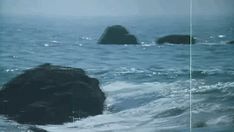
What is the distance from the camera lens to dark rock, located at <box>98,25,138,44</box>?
9.39 feet

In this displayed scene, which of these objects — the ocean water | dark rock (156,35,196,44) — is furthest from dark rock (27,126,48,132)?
dark rock (156,35,196,44)

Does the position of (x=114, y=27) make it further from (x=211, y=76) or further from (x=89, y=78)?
(x=211, y=76)

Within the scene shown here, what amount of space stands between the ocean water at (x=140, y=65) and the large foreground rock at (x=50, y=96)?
5cm

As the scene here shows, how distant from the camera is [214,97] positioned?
3.00 m

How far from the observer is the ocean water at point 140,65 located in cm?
278

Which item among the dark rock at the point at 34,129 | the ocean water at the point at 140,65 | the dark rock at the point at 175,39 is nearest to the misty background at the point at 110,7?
the ocean water at the point at 140,65

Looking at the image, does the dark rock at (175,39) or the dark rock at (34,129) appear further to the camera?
the dark rock at (175,39)

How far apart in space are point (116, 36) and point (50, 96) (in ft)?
2.16

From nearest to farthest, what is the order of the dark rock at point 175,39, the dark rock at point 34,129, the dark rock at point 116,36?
the dark rock at point 34,129, the dark rock at point 116,36, the dark rock at point 175,39

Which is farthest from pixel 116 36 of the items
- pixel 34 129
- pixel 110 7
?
pixel 34 129

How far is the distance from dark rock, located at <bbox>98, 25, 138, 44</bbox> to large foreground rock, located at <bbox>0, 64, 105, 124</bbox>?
0.30m

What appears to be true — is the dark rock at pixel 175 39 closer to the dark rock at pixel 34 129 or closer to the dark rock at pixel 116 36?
the dark rock at pixel 116 36

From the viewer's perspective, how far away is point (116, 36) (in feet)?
9.45

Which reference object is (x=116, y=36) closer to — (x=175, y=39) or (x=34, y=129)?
(x=175, y=39)
